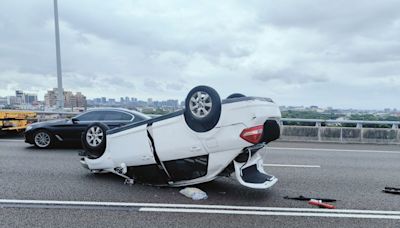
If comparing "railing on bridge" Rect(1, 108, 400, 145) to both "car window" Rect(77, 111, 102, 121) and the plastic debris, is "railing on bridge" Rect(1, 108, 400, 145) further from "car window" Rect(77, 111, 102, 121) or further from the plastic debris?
the plastic debris

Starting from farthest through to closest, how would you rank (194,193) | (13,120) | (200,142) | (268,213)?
(13,120)
(194,193)
(200,142)
(268,213)

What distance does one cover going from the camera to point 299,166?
770cm

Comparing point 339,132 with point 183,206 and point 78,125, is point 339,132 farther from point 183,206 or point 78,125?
point 183,206

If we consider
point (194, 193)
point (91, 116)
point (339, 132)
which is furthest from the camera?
point (339, 132)

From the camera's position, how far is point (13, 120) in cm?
1245

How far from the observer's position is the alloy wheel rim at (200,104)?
14.8 ft

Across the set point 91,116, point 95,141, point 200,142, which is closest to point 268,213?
point 200,142

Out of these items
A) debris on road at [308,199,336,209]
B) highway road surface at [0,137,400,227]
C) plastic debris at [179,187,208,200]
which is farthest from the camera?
plastic debris at [179,187,208,200]

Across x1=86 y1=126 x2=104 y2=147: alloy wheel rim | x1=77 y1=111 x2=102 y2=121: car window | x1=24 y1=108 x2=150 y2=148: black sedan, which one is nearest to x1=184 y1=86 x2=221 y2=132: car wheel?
x1=86 y1=126 x2=104 y2=147: alloy wheel rim

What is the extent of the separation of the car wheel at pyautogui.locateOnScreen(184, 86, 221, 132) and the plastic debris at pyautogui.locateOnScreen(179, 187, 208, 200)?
1.10 metres

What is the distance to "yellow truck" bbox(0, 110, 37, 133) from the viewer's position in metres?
12.1

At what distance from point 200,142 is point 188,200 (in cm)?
96

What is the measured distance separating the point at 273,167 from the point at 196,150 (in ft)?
11.1

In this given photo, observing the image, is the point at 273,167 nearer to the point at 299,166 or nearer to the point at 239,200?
the point at 299,166
